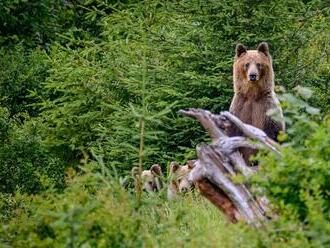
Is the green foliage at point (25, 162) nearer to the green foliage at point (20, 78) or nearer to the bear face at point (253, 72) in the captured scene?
the bear face at point (253, 72)

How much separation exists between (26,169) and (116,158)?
59.9 inches

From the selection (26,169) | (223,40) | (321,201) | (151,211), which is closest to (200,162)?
(151,211)

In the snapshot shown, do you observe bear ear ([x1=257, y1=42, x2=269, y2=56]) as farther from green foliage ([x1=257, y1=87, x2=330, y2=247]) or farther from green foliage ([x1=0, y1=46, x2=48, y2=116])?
green foliage ([x1=0, y1=46, x2=48, y2=116])

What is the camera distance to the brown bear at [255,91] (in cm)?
1209

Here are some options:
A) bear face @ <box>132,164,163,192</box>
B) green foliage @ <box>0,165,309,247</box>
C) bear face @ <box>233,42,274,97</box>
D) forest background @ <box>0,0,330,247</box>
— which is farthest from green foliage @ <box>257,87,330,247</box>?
bear face @ <box>233,42,274,97</box>

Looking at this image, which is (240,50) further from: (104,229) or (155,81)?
(104,229)

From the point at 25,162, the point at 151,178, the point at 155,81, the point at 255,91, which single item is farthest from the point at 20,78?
the point at 151,178

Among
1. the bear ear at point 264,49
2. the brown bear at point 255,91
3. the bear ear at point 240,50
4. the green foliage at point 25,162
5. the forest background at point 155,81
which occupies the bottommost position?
the green foliage at point 25,162

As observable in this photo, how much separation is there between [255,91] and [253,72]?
0.71ft

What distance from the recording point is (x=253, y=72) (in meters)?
12.4

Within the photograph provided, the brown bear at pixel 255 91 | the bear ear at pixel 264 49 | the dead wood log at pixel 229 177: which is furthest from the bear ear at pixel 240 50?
the dead wood log at pixel 229 177

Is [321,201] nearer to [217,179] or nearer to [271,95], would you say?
[217,179]

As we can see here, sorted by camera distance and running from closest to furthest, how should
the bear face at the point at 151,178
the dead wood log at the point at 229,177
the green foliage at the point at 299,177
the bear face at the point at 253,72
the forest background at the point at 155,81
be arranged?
1. the green foliage at the point at 299,177
2. the dead wood log at the point at 229,177
3. the bear face at the point at 151,178
4. the bear face at the point at 253,72
5. the forest background at the point at 155,81

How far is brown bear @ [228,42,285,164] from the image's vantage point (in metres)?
12.1
